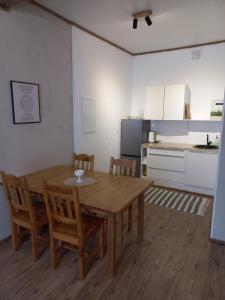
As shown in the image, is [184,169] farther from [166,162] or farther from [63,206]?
[63,206]

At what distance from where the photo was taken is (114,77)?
13.7ft

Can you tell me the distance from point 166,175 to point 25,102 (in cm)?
289

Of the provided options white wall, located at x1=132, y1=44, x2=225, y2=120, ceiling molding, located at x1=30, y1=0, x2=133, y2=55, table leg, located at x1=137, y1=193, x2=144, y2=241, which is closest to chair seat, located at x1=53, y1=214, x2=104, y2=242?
table leg, located at x1=137, y1=193, x2=144, y2=241

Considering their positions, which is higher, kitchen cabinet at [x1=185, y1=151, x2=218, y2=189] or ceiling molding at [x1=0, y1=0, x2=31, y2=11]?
ceiling molding at [x1=0, y1=0, x2=31, y2=11]

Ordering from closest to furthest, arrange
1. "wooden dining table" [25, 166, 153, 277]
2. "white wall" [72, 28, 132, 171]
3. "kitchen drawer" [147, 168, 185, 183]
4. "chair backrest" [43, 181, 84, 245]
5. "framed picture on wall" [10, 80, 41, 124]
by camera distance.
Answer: "chair backrest" [43, 181, 84, 245]
"wooden dining table" [25, 166, 153, 277]
"framed picture on wall" [10, 80, 41, 124]
"white wall" [72, 28, 132, 171]
"kitchen drawer" [147, 168, 185, 183]

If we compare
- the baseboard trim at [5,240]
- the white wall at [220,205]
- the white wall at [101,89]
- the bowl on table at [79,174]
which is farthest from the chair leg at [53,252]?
the white wall at [220,205]

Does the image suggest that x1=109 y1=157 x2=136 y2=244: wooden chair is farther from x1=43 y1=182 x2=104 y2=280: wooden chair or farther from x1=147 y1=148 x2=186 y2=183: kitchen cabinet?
x1=147 y1=148 x2=186 y2=183: kitchen cabinet

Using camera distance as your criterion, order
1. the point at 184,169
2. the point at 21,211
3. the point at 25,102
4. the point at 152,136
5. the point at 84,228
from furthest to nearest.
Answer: the point at 152,136 < the point at 184,169 < the point at 25,102 < the point at 21,211 < the point at 84,228

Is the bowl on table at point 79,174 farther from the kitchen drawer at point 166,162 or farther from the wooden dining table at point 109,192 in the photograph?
the kitchen drawer at point 166,162

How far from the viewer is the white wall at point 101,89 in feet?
11.0

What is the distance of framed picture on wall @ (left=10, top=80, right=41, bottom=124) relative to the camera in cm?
243

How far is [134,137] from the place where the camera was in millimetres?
4367

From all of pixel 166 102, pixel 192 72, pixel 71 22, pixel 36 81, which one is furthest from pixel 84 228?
pixel 192 72

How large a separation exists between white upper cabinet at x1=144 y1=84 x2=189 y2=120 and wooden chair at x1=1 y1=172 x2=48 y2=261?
9.58 ft
